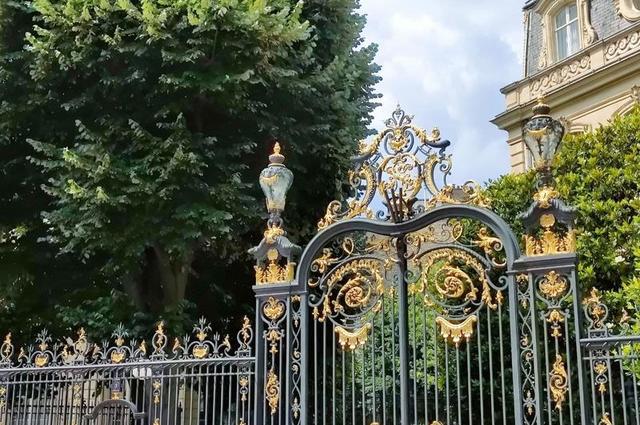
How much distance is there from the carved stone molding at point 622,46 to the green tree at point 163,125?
568 cm

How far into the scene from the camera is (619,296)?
28.3ft

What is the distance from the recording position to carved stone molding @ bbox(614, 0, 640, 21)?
15.0m

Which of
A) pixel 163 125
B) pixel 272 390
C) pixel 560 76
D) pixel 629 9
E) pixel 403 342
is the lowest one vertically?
pixel 272 390

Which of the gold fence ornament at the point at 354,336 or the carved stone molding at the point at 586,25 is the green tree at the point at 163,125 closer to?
the gold fence ornament at the point at 354,336

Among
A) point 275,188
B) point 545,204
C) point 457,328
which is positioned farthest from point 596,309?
point 275,188

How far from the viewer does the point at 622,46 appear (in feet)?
48.5

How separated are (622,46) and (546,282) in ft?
31.8

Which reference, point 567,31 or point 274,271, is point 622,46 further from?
point 274,271

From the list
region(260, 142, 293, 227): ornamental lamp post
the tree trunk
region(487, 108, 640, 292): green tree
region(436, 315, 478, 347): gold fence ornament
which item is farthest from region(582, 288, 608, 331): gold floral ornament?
the tree trunk

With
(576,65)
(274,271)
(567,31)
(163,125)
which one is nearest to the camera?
(274,271)

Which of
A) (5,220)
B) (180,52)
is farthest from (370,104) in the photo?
(5,220)

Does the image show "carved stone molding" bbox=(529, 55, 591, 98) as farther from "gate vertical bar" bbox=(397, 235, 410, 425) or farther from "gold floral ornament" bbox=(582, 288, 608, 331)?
"gold floral ornament" bbox=(582, 288, 608, 331)

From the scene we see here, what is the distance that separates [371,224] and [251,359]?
5.77ft

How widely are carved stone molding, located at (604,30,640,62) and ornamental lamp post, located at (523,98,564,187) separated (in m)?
8.69
